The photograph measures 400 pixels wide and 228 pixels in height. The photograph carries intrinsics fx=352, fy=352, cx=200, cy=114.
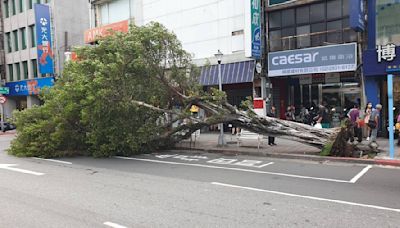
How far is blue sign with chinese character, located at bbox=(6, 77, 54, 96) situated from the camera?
1331 inches

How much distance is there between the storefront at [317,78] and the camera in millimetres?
15727

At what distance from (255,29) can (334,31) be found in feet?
12.1

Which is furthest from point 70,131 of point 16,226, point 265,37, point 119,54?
point 265,37

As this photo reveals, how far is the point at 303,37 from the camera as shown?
57.4 feet

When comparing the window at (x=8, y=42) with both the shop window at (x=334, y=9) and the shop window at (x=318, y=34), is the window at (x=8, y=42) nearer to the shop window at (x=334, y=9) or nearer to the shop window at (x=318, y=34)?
the shop window at (x=318, y=34)

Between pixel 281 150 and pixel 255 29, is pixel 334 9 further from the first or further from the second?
pixel 281 150

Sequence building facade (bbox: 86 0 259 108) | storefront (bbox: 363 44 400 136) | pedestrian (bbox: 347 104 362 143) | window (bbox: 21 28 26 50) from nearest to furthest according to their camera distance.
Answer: pedestrian (bbox: 347 104 362 143) < storefront (bbox: 363 44 400 136) < building facade (bbox: 86 0 259 108) < window (bbox: 21 28 26 50)

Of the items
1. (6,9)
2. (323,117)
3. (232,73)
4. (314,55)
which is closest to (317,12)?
(314,55)

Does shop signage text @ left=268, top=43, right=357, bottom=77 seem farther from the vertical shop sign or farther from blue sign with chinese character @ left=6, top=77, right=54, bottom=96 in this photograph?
blue sign with chinese character @ left=6, top=77, right=54, bottom=96

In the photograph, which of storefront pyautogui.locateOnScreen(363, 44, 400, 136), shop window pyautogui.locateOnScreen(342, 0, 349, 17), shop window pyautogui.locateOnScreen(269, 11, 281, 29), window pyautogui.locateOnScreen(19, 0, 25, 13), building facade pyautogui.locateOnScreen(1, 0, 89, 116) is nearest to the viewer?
storefront pyautogui.locateOnScreen(363, 44, 400, 136)

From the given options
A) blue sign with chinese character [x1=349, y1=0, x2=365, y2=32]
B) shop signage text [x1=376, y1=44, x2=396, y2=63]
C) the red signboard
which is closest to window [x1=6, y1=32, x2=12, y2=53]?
the red signboard

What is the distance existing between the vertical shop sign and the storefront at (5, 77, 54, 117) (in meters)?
22.3

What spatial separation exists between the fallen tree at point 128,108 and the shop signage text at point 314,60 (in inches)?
170

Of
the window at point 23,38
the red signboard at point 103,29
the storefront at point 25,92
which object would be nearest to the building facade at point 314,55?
the red signboard at point 103,29
